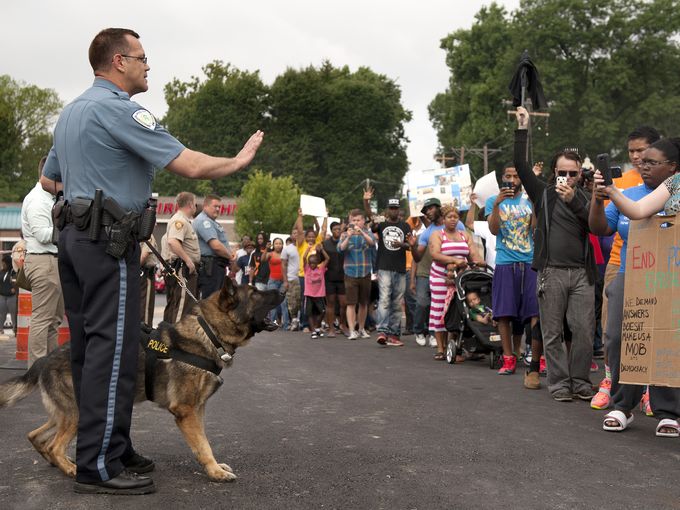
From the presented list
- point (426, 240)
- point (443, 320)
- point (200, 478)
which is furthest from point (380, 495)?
point (426, 240)

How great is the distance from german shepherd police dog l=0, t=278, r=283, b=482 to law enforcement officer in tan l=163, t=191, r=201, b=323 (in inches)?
197

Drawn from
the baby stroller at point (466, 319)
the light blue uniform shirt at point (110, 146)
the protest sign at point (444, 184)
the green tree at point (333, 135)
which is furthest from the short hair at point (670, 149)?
the green tree at point (333, 135)

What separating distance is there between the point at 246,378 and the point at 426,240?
16.2ft

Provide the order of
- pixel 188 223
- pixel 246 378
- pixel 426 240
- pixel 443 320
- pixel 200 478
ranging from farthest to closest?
pixel 426 240 → pixel 443 320 → pixel 188 223 → pixel 246 378 → pixel 200 478

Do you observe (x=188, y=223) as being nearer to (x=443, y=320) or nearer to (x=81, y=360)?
(x=443, y=320)

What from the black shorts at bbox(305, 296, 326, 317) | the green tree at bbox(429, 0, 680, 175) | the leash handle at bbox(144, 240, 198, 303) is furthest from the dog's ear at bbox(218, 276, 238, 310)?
the green tree at bbox(429, 0, 680, 175)

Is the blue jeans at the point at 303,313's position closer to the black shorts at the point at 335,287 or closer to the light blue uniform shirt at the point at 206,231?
the black shorts at the point at 335,287

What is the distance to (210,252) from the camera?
35.3 ft

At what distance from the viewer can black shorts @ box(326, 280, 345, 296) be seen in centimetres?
1592

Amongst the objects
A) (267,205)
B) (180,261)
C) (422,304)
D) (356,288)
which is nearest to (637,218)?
(180,261)

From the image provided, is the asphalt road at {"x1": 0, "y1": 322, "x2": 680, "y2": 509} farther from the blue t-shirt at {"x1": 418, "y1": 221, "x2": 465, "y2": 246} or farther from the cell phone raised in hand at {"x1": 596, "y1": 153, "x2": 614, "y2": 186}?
the blue t-shirt at {"x1": 418, "y1": 221, "x2": 465, "y2": 246}

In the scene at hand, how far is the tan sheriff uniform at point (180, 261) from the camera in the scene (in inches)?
400

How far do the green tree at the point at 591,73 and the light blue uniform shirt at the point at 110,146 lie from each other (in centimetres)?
4637

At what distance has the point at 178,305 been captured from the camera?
10.6 metres
